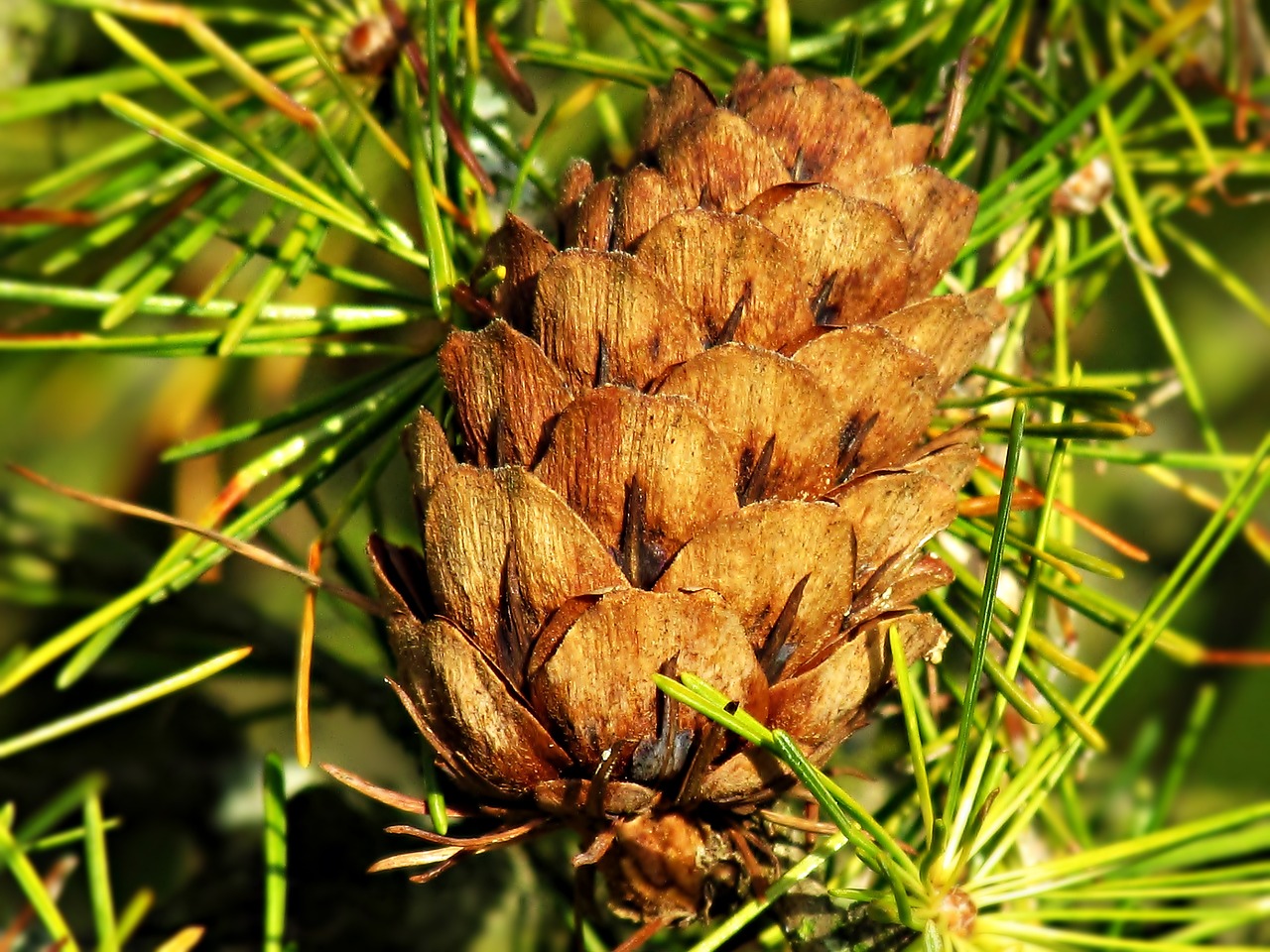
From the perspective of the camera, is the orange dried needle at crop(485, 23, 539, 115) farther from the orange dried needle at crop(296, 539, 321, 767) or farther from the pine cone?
the orange dried needle at crop(296, 539, 321, 767)

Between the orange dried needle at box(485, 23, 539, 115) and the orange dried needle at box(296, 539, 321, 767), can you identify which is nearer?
the orange dried needle at box(296, 539, 321, 767)

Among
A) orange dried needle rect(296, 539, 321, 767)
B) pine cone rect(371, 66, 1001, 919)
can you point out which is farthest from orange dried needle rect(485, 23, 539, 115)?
orange dried needle rect(296, 539, 321, 767)

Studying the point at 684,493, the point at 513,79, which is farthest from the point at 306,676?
the point at 513,79

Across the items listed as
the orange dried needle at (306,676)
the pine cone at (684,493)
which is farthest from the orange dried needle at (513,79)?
the orange dried needle at (306,676)

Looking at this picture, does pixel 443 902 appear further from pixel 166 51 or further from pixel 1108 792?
pixel 166 51

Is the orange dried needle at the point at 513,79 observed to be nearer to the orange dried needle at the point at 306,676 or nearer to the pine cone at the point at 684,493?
the pine cone at the point at 684,493

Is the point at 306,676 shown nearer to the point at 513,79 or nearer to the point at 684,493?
the point at 684,493

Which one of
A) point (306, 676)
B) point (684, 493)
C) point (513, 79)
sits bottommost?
point (306, 676)

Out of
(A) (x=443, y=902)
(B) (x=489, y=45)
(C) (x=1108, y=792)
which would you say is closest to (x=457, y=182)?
(B) (x=489, y=45)
